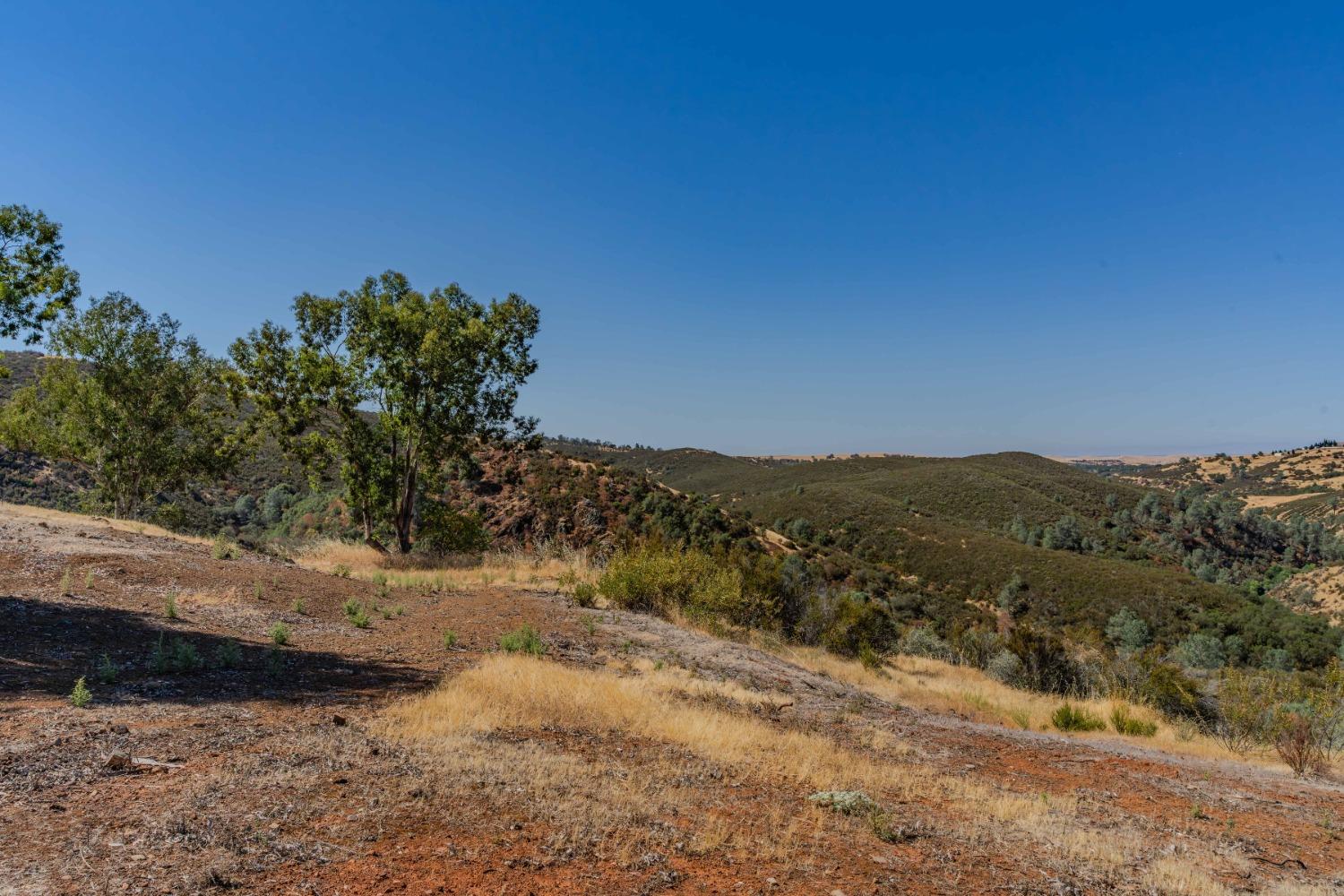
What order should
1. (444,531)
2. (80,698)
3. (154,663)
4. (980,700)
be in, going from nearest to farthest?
(80,698) < (154,663) < (980,700) < (444,531)

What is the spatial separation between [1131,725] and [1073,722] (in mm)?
1065

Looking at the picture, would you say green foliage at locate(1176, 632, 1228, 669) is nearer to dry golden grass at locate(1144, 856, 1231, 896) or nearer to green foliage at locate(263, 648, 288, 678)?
dry golden grass at locate(1144, 856, 1231, 896)

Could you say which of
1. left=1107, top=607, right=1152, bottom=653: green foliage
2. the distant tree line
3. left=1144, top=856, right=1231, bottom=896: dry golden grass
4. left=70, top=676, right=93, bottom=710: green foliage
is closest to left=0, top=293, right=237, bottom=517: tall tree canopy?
the distant tree line

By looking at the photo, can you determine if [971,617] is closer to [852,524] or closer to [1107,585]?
[1107,585]

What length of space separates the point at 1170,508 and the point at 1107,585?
49239 millimetres

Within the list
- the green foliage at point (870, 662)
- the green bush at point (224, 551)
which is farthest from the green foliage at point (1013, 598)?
the green bush at point (224, 551)

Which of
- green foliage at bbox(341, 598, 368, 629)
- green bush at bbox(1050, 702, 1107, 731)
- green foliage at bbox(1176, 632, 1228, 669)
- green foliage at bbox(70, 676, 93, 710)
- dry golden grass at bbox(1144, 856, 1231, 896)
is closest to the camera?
dry golden grass at bbox(1144, 856, 1231, 896)

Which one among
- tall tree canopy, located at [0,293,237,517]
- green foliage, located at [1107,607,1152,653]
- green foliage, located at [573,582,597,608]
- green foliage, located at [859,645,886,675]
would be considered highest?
tall tree canopy, located at [0,293,237,517]

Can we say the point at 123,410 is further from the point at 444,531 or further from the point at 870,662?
the point at 870,662

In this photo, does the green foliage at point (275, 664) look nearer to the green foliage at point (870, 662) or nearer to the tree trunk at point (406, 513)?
the tree trunk at point (406, 513)

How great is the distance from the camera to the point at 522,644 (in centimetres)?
1007

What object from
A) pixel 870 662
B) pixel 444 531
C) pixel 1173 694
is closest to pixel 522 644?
pixel 870 662

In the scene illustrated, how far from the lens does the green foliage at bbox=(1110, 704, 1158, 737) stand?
12.3 metres

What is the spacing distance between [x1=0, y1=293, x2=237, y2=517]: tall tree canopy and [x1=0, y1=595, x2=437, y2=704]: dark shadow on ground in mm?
15224
